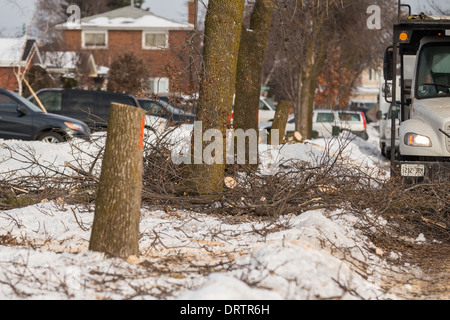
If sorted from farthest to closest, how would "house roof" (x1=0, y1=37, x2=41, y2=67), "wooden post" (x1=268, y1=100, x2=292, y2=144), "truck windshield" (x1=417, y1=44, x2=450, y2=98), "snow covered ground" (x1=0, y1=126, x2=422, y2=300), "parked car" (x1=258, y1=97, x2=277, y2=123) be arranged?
"house roof" (x1=0, y1=37, x2=41, y2=67), "parked car" (x1=258, y1=97, x2=277, y2=123), "wooden post" (x1=268, y1=100, x2=292, y2=144), "truck windshield" (x1=417, y1=44, x2=450, y2=98), "snow covered ground" (x1=0, y1=126, x2=422, y2=300)

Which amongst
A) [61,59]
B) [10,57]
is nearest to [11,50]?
[10,57]

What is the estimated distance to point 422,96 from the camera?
11.6m

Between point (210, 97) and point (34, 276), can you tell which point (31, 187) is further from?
point (34, 276)

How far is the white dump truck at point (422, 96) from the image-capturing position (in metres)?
10.3

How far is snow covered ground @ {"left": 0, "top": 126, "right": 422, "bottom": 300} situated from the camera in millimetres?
5426

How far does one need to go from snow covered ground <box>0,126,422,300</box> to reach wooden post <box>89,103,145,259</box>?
0.52 feet

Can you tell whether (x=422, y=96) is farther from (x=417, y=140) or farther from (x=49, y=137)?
(x=49, y=137)

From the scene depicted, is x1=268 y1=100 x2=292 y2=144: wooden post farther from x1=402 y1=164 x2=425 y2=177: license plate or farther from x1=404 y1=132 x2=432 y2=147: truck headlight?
x1=402 y1=164 x2=425 y2=177: license plate

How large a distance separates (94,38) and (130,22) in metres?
3.37

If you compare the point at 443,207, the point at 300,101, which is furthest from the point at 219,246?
the point at 300,101

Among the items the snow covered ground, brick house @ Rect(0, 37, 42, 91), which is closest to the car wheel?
the snow covered ground

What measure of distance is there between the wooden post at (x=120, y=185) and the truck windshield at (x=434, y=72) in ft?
21.7
